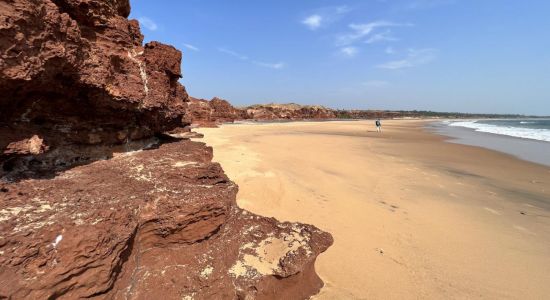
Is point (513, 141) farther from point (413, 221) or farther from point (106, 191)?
point (106, 191)

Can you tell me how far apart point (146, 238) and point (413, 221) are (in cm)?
420

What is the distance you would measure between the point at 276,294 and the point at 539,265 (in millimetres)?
3491

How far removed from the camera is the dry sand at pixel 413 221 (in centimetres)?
338

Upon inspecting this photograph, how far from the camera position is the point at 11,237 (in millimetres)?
1821

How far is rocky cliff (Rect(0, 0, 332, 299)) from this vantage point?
6.58 feet

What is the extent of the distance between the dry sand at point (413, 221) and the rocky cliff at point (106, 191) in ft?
2.76

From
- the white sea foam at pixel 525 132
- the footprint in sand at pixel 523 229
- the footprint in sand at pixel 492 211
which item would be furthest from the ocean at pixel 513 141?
the footprint in sand at pixel 523 229

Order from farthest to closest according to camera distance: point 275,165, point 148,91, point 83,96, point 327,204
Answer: point 275,165 → point 327,204 → point 148,91 → point 83,96

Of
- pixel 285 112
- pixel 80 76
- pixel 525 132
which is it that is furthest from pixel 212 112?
pixel 80 76

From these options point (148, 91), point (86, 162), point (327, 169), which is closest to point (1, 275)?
point (86, 162)

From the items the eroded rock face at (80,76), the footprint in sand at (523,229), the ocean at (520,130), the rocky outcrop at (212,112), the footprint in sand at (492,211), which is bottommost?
the ocean at (520,130)

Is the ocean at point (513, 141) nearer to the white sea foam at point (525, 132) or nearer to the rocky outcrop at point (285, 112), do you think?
the white sea foam at point (525, 132)

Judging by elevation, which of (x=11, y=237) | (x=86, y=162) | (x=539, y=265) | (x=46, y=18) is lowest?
(x=539, y=265)

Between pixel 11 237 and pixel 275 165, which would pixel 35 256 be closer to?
pixel 11 237
